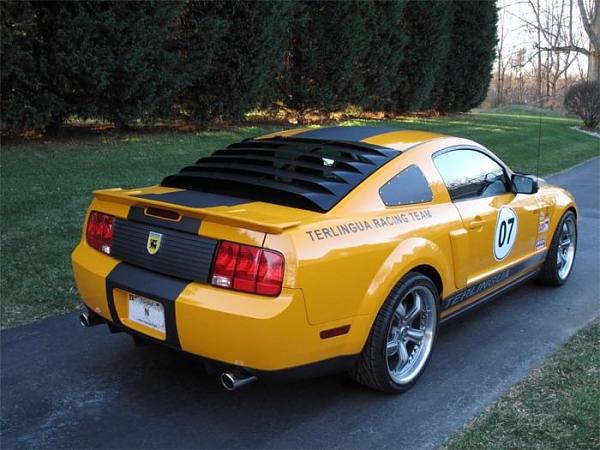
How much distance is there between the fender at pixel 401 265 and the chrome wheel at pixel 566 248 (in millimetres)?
2293

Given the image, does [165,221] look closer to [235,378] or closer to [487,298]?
[235,378]

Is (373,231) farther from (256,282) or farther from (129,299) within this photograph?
(129,299)

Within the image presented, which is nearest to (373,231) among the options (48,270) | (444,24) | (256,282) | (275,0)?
(256,282)

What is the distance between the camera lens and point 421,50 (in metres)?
20.4

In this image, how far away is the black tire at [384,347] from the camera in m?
3.36

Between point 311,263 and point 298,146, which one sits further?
point 298,146

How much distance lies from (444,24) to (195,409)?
783 inches

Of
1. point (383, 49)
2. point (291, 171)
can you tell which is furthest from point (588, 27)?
point (291, 171)

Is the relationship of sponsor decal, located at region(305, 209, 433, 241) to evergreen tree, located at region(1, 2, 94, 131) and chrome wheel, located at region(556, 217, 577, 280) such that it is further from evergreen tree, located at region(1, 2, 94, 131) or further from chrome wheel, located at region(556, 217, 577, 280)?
evergreen tree, located at region(1, 2, 94, 131)

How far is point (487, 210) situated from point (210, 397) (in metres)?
2.28

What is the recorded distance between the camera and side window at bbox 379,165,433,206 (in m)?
3.61

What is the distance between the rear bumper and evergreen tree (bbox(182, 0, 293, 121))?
1005 cm

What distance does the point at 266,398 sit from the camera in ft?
11.7

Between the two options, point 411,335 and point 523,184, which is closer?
point 411,335
